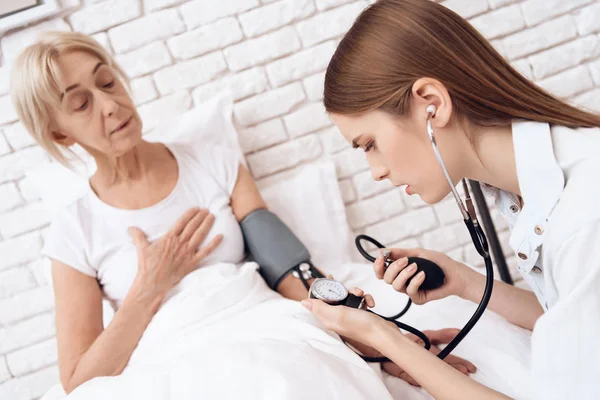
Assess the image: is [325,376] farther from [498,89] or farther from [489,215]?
[489,215]

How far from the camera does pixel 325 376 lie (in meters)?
0.74

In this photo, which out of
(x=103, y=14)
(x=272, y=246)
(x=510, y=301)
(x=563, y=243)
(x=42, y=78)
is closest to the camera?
(x=563, y=243)

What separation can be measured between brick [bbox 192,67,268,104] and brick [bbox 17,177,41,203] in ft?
1.58

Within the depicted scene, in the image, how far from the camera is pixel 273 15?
134 centimetres

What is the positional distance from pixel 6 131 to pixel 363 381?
1.12 m

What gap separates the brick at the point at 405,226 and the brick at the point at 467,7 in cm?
51

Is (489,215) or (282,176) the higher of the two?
(282,176)

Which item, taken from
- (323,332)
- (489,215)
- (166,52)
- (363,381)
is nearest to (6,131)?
(166,52)

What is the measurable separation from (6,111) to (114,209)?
42 centimetres

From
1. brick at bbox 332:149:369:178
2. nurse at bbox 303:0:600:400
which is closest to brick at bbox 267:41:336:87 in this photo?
brick at bbox 332:149:369:178

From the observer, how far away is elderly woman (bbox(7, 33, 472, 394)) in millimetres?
1121

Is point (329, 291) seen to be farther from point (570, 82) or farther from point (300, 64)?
point (570, 82)

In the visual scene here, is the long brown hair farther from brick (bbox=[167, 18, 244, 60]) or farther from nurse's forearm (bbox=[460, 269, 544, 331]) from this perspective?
brick (bbox=[167, 18, 244, 60])

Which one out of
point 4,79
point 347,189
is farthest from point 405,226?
point 4,79
